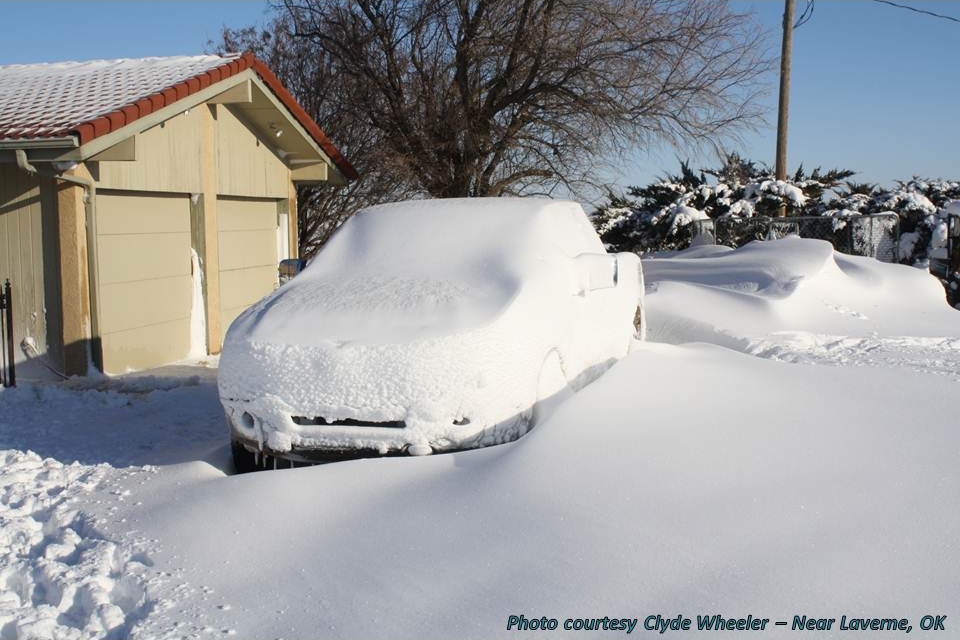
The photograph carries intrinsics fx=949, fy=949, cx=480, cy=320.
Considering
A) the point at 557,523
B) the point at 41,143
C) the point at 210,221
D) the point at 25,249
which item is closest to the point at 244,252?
the point at 210,221

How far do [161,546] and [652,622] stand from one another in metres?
2.37

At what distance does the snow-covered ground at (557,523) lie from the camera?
3.53m

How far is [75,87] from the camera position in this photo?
11.3 m

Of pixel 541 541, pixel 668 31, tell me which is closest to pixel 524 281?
pixel 541 541

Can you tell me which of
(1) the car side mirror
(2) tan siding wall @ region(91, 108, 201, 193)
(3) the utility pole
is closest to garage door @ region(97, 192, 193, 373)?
(2) tan siding wall @ region(91, 108, 201, 193)

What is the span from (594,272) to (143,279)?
21.8ft

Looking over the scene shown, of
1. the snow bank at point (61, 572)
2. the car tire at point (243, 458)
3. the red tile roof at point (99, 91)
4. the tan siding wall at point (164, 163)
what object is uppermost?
the red tile roof at point (99, 91)

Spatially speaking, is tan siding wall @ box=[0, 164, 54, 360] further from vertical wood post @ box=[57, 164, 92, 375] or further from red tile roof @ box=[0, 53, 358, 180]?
red tile roof @ box=[0, 53, 358, 180]

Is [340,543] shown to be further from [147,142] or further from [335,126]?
[335,126]

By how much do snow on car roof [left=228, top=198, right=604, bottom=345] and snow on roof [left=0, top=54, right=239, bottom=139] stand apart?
3.92 m

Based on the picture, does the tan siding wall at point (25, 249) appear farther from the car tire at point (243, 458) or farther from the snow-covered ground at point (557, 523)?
the car tire at point (243, 458)

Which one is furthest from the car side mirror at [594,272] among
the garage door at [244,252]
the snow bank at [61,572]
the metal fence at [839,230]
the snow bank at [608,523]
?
the metal fence at [839,230]

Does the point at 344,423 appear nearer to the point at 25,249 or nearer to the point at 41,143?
the point at 41,143

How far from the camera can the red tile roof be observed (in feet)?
30.5
